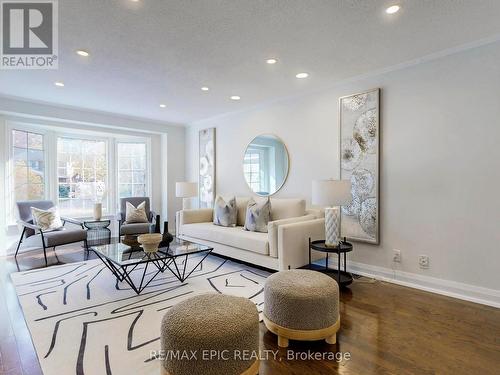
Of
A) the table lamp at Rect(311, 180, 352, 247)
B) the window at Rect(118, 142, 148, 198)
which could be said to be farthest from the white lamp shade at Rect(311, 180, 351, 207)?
the window at Rect(118, 142, 148, 198)

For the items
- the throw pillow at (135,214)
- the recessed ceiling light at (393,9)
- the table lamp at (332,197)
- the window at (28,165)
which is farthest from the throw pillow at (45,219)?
the recessed ceiling light at (393,9)

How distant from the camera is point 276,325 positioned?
1997 mm

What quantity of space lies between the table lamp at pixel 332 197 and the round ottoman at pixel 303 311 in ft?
3.71

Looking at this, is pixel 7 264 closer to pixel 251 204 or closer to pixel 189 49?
pixel 251 204

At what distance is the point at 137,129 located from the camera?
227 inches

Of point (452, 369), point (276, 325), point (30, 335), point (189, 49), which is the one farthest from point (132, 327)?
point (189, 49)

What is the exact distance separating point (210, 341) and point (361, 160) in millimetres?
2821

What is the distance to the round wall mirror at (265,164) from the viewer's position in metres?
4.42

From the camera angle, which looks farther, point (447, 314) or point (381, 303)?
point (381, 303)


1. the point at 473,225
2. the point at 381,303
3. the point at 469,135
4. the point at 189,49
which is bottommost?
the point at 381,303

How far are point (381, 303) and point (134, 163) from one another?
5685mm

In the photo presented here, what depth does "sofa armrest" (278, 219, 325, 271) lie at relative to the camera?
3.14 m

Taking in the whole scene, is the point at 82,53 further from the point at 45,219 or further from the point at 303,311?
the point at 303,311

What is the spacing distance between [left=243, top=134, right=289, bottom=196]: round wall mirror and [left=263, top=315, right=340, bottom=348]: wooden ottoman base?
2.65m
